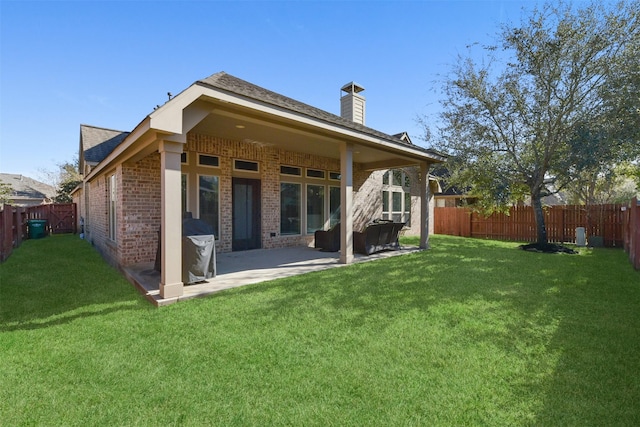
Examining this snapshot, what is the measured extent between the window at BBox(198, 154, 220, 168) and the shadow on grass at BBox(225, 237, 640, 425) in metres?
4.14

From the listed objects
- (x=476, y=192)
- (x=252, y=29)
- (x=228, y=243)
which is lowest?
(x=228, y=243)

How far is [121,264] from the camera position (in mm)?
6691

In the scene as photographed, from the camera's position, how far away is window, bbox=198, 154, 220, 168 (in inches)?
308

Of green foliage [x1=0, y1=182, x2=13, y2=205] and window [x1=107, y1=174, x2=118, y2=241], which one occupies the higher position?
green foliage [x1=0, y1=182, x2=13, y2=205]

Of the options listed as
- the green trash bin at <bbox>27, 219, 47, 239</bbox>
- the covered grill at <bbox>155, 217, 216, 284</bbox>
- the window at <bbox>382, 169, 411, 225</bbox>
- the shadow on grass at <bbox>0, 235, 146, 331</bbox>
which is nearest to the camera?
the shadow on grass at <bbox>0, 235, 146, 331</bbox>

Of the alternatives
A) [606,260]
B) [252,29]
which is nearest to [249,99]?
[252,29]

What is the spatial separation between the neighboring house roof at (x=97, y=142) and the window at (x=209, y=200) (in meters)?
4.80

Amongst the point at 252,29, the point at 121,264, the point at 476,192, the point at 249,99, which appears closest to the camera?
the point at 249,99

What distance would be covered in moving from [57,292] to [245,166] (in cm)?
506

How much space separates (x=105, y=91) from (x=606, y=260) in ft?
58.3

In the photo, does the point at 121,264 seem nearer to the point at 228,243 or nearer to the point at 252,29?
the point at 228,243

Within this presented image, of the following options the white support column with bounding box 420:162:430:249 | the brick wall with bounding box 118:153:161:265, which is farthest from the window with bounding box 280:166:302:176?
the white support column with bounding box 420:162:430:249

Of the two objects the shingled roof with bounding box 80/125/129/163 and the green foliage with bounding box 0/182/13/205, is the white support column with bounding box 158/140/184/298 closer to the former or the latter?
the shingled roof with bounding box 80/125/129/163

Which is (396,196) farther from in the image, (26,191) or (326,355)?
(26,191)
